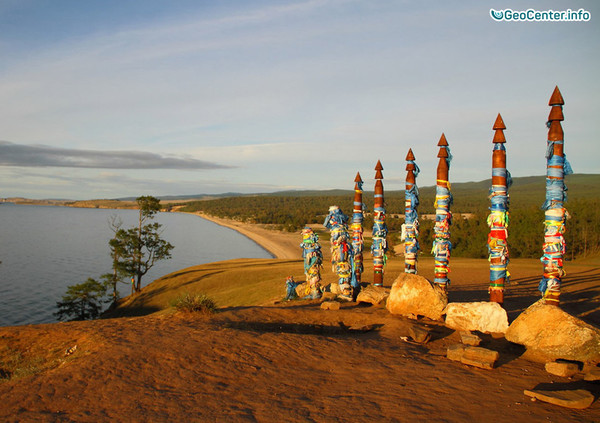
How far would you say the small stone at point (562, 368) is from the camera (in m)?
7.65

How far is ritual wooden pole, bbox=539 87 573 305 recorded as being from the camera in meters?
10.8

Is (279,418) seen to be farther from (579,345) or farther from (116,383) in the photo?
Answer: (579,345)

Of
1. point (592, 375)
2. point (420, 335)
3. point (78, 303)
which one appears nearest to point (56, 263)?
point (78, 303)

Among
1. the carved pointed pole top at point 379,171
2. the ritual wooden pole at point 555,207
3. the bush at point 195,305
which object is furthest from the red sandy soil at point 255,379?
the carved pointed pole top at point 379,171

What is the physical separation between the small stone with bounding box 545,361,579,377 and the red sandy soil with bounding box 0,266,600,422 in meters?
0.24

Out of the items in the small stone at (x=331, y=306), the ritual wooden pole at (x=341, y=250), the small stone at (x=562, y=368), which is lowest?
the small stone at (x=331, y=306)

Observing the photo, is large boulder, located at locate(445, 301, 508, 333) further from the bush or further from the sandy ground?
the bush

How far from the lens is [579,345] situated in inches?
328

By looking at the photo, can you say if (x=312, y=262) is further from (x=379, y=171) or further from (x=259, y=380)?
(x=259, y=380)

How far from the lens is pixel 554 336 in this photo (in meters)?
8.70

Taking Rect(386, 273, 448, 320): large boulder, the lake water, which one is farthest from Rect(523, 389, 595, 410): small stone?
the lake water

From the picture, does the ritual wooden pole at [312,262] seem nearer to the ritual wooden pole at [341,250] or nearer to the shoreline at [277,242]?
the ritual wooden pole at [341,250]

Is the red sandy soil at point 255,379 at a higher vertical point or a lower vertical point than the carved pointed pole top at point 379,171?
lower

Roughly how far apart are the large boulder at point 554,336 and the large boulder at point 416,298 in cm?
268
